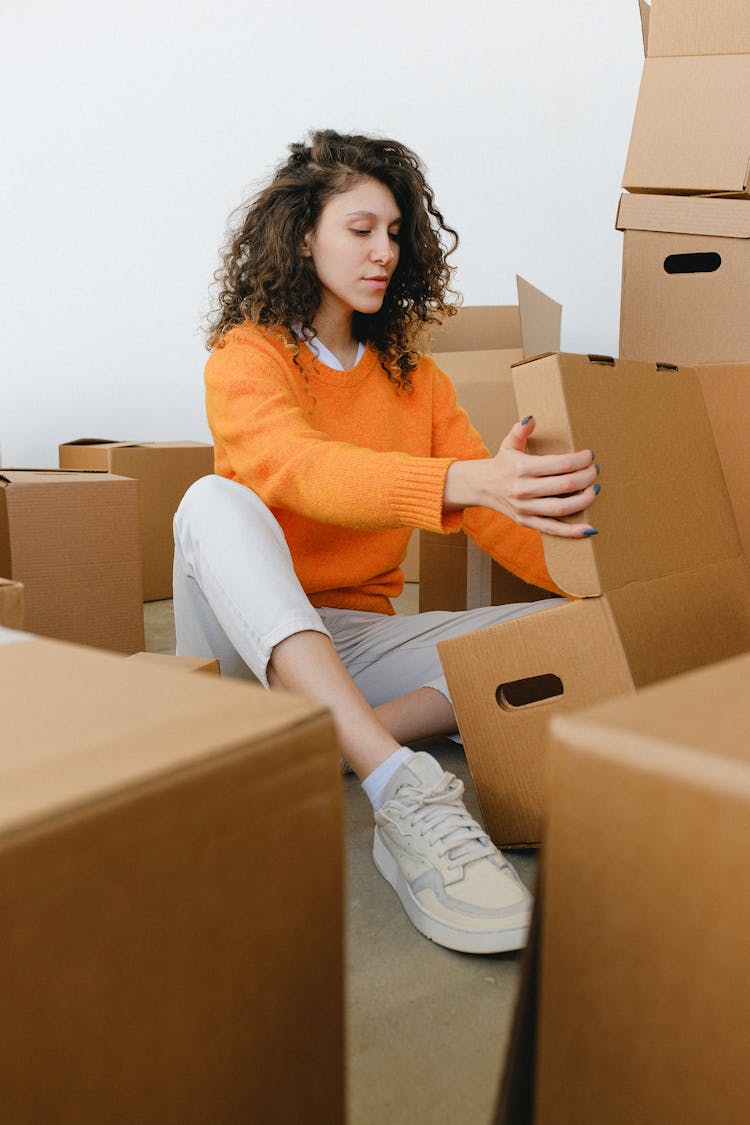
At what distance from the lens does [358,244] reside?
3.83ft

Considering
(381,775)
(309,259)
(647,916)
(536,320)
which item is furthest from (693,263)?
(647,916)

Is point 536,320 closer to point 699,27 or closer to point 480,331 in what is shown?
point 480,331

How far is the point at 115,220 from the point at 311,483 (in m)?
2.10

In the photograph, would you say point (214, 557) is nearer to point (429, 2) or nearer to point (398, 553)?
point (398, 553)

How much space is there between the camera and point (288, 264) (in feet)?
3.89

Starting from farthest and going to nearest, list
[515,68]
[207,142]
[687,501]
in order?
[207,142], [515,68], [687,501]

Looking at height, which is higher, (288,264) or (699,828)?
(288,264)

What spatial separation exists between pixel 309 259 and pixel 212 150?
1.62 metres

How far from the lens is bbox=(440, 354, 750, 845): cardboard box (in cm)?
77

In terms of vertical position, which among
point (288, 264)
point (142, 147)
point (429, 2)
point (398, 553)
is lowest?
point (398, 553)

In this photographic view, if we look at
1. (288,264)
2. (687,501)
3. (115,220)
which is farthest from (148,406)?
(687,501)

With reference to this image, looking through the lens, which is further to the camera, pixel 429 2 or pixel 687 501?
pixel 429 2

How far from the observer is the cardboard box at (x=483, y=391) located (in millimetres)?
1422

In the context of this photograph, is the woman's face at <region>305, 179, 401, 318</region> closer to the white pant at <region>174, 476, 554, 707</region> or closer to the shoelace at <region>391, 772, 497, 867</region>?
the white pant at <region>174, 476, 554, 707</region>
